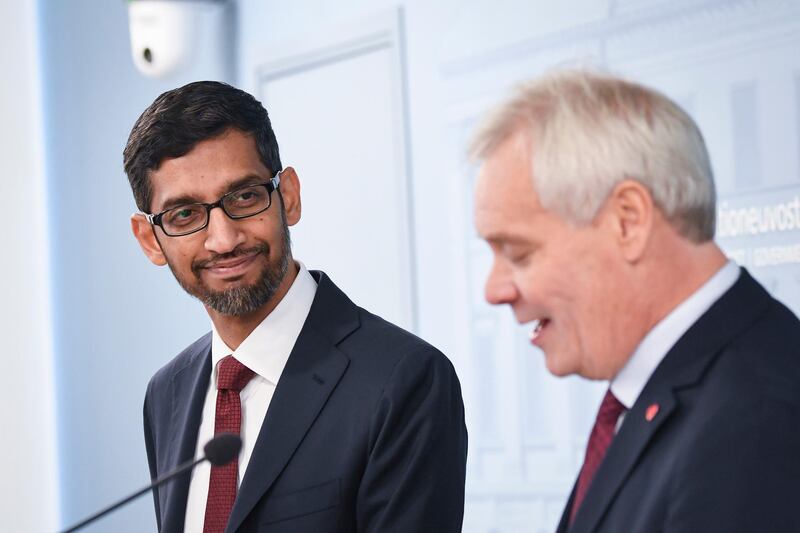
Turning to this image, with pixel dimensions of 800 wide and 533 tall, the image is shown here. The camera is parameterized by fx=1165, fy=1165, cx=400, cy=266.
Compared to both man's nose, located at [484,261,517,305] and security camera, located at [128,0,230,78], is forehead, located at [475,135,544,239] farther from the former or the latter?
security camera, located at [128,0,230,78]

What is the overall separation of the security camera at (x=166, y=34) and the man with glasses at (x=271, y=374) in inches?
102

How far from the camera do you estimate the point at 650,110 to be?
123 centimetres

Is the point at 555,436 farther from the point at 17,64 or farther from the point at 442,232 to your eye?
the point at 17,64

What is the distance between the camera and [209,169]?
1923mm

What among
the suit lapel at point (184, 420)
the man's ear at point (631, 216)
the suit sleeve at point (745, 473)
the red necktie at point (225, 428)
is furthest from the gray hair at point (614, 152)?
the suit lapel at point (184, 420)

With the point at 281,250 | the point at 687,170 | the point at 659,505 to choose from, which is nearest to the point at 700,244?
the point at 687,170

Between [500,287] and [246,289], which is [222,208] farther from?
[500,287]

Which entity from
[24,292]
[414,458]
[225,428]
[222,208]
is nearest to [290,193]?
[222,208]

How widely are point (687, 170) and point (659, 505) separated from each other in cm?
34

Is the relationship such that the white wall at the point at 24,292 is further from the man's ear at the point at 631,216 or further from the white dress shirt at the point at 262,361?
the man's ear at the point at 631,216

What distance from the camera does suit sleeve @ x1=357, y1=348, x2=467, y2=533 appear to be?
1752 mm

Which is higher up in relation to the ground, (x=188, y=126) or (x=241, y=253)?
(x=188, y=126)

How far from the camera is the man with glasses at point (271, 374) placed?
1.79 meters

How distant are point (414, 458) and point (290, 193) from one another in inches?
21.8
